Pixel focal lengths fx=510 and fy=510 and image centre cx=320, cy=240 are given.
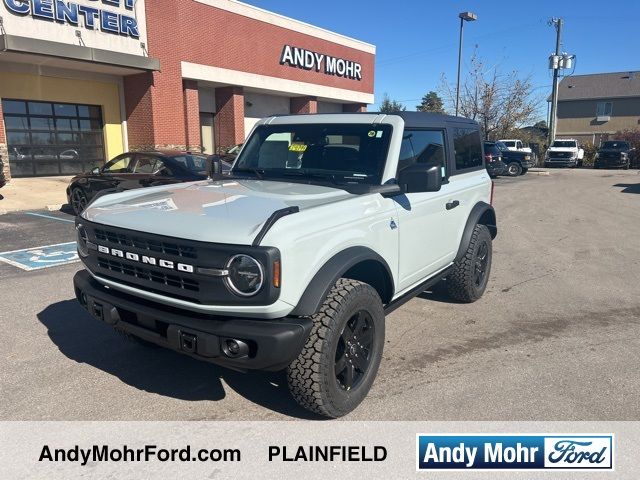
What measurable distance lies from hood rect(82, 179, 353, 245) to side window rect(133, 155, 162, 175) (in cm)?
576

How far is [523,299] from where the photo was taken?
18.6ft

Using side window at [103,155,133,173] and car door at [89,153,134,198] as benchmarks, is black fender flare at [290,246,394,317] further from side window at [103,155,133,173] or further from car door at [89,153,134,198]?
side window at [103,155,133,173]

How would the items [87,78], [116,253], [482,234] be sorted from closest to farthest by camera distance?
[116,253] < [482,234] < [87,78]

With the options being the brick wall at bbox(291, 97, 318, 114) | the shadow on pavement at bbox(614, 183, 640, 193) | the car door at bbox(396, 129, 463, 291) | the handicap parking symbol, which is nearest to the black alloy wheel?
the car door at bbox(396, 129, 463, 291)

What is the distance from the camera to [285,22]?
2472 centimetres

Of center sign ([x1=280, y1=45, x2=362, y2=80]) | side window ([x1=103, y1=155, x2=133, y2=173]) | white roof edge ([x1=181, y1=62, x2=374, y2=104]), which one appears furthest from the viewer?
center sign ([x1=280, y1=45, x2=362, y2=80])

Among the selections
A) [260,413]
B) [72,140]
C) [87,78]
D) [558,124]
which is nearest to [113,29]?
[87,78]

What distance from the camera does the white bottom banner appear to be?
2727mm

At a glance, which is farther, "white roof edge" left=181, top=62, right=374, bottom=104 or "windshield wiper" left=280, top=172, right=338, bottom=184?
"white roof edge" left=181, top=62, right=374, bottom=104

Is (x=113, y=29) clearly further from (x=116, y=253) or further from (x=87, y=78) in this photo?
(x=116, y=253)

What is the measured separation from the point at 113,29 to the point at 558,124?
48611mm

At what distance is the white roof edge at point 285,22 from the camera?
21766 mm

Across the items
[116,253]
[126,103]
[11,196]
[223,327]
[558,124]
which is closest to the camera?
[223,327]

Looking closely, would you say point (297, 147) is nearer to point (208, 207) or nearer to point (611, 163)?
point (208, 207)
